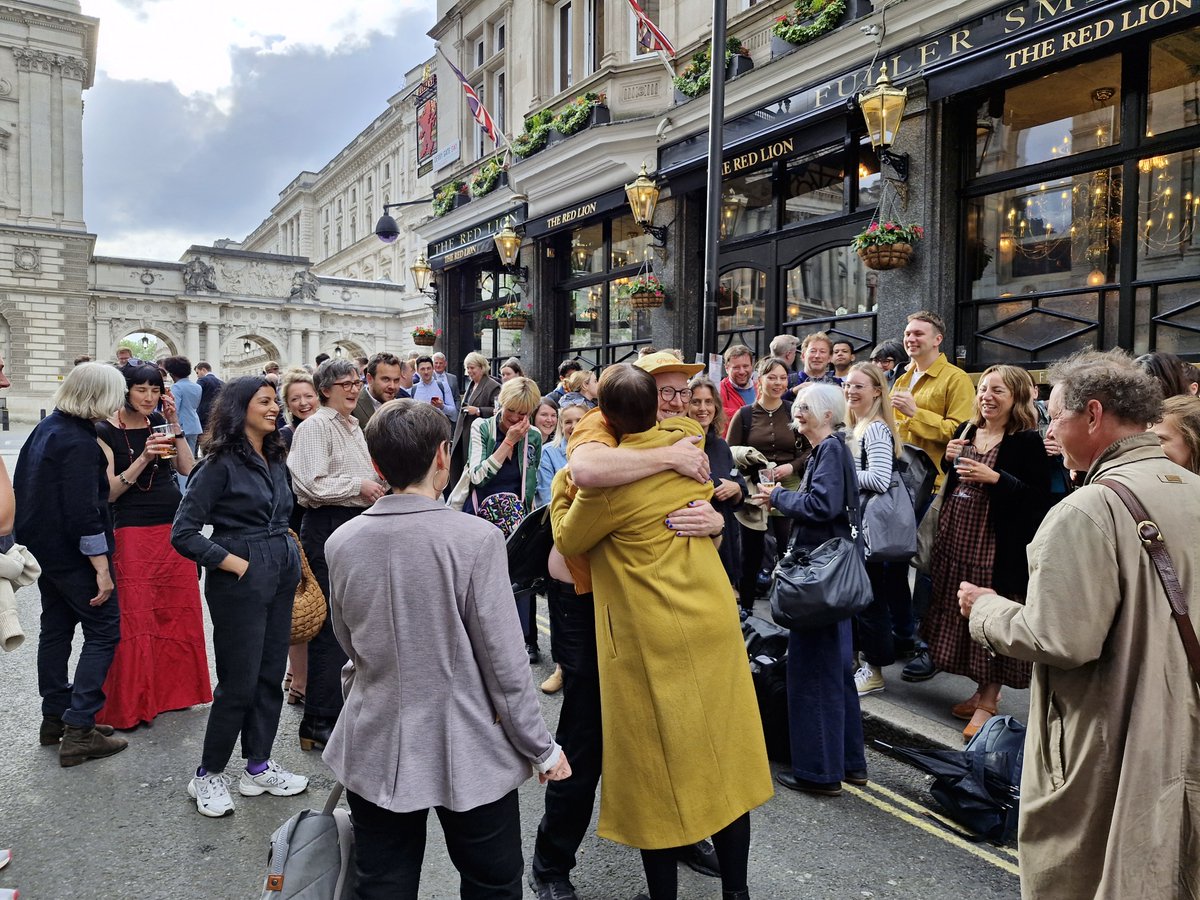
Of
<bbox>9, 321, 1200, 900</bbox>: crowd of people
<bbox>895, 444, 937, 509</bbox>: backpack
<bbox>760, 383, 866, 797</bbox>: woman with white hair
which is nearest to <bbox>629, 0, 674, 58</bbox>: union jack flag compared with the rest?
Answer: <bbox>9, 321, 1200, 900</bbox>: crowd of people

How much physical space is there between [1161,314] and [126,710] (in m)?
8.86

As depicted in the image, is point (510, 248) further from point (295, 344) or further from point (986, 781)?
point (295, 344)

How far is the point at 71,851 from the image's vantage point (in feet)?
11.0

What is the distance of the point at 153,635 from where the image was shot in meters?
4.79

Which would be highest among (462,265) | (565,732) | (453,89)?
(453,89)

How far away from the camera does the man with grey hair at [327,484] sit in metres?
4.36

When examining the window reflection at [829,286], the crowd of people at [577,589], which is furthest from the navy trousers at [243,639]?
the window reflection at [829,286]

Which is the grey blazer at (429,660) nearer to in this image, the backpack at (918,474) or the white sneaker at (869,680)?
the white sneaker at (869,680)

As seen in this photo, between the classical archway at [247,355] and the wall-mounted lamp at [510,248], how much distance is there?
94.0ft

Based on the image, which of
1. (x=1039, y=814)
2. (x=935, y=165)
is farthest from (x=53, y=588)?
(x=935, y=165)

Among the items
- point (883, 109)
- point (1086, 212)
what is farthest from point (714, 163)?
point (1086, 212)

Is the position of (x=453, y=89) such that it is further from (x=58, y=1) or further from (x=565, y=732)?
→ (x=58, y=1)

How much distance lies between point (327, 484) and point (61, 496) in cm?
135

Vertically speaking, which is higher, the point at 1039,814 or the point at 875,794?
the point at 1039,814
